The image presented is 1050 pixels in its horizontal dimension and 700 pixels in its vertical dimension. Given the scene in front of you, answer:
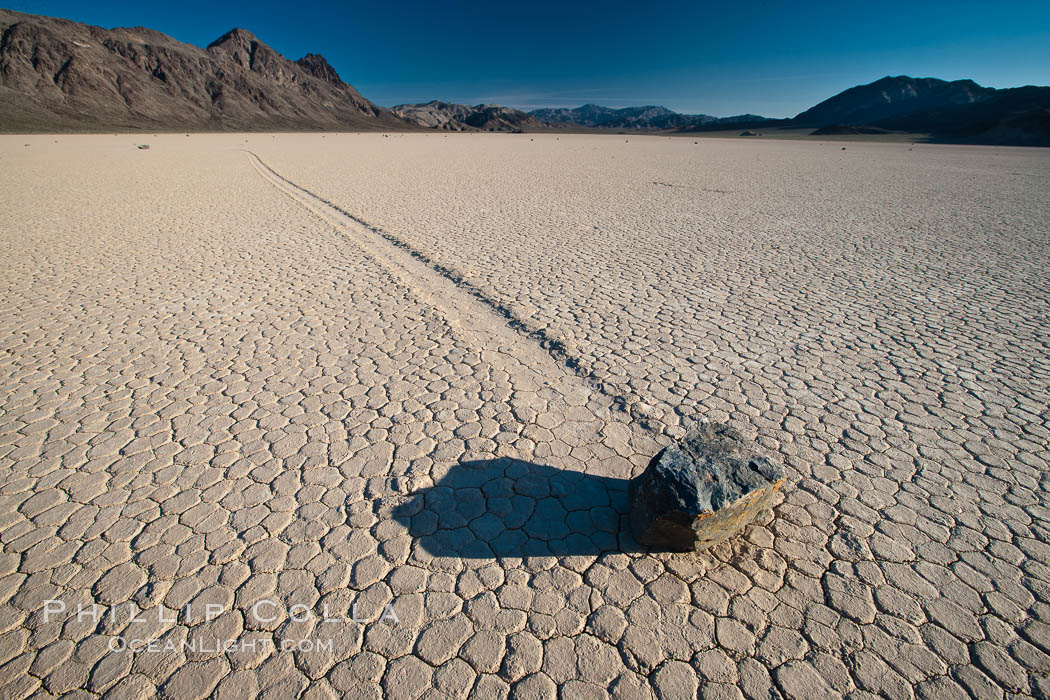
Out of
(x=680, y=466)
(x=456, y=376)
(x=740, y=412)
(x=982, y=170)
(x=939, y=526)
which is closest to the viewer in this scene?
(x=680, y=466)

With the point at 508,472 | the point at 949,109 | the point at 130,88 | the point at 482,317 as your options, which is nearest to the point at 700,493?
the point at 508,472

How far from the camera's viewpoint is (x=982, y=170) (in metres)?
23.4

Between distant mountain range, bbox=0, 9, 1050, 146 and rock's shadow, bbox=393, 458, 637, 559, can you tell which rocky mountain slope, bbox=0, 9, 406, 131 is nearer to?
distant mountain range, bbox=0, 9, 1050, 146

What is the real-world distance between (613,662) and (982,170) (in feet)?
102

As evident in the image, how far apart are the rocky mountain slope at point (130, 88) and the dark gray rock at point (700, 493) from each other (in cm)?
9493

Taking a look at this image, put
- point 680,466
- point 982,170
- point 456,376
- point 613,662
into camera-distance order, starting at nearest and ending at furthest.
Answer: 1. point 613,662
2. point 680,466
3. point 456,376
4. point 982,170

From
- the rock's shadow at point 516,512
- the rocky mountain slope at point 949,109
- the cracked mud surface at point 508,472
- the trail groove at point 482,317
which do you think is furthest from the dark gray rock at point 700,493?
the rocky mountain slope at point 949,109

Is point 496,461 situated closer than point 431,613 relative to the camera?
No

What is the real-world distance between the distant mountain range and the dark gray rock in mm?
71542

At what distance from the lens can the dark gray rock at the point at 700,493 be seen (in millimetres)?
2625

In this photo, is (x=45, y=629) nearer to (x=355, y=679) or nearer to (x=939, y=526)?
(x=355, y=679)

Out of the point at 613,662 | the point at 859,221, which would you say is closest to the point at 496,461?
the point at 613,662

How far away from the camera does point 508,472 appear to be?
11.1 ft

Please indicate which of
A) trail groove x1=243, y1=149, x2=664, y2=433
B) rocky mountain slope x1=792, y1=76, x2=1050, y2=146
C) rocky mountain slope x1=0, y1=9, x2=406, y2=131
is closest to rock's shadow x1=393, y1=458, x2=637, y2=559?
trail groove x1=243, y1=149, x2=664, y2=433
